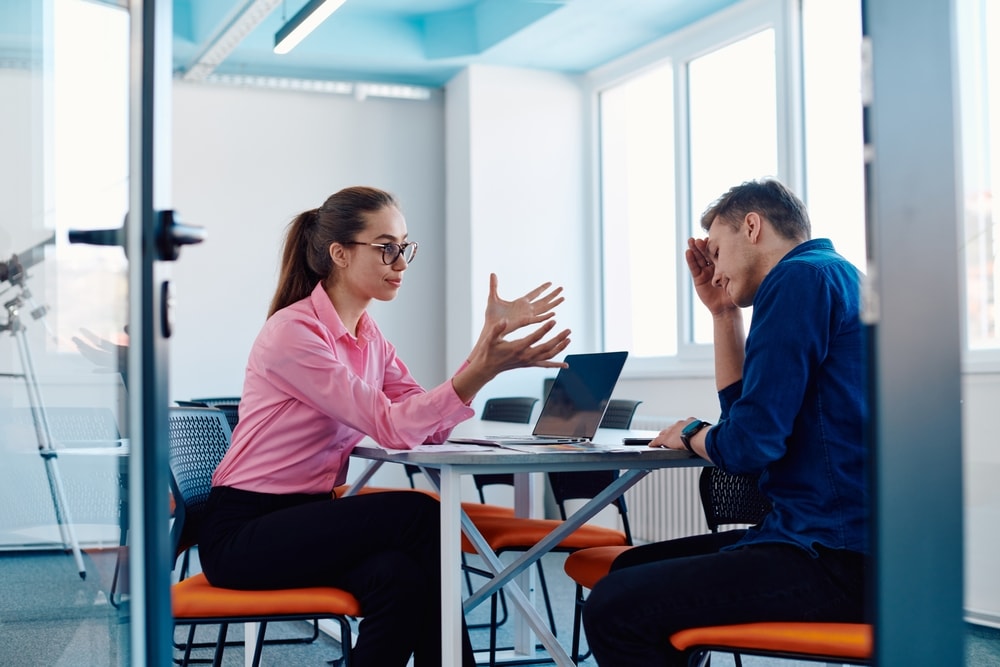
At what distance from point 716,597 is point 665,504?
13.1 feet

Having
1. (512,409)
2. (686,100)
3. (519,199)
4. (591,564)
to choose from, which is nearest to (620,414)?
(512,409)

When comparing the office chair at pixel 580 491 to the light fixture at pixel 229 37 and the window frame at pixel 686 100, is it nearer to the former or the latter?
the window frame at pixel 686 100

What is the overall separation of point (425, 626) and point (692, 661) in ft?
1.87

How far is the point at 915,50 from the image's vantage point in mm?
1083

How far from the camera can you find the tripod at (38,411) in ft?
5.59

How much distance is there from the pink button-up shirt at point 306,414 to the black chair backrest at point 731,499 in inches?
29.1

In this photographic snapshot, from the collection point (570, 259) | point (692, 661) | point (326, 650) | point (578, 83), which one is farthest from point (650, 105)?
point (692, 661)

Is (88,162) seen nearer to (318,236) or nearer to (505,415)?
(318,236)

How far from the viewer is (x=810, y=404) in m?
1.83

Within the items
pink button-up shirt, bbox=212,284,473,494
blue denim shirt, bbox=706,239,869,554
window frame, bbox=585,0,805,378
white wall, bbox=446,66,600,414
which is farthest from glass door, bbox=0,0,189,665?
white wall, bbox=446,66,600,414

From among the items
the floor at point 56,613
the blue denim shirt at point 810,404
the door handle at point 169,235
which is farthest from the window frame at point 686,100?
the door handle at point 169,235

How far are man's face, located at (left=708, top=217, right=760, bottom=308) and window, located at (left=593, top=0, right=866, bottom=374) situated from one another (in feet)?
7.89

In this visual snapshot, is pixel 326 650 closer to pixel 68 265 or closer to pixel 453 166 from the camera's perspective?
pixel 68 265

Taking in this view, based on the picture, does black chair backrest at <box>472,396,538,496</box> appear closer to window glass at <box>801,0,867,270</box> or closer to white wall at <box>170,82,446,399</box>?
window glass at <box>801,0,867,270</box>
